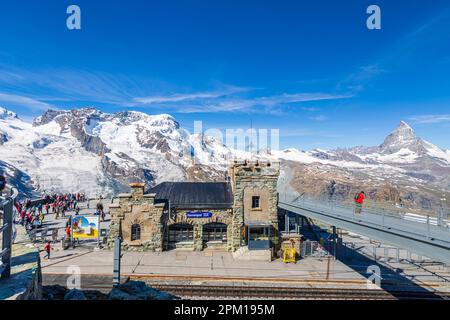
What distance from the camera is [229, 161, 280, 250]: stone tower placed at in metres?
30.2

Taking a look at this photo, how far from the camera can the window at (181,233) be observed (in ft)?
101

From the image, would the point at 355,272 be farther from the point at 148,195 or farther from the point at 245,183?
the point at 148,195

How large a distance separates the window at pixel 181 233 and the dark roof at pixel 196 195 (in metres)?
2.09

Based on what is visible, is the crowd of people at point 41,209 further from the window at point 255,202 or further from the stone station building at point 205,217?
the window at point 255,202

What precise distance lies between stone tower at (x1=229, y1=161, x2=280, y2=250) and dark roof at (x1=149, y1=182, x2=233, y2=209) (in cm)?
154

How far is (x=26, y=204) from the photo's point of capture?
134ft

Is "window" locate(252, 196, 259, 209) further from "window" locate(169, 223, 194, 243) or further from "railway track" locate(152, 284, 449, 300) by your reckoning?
"railway track" locate(152, 284, 449, 300)

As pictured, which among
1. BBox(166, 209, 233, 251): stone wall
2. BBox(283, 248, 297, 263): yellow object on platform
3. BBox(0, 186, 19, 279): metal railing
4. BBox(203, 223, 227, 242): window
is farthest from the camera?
BBox(203, 223, 227, 242): window

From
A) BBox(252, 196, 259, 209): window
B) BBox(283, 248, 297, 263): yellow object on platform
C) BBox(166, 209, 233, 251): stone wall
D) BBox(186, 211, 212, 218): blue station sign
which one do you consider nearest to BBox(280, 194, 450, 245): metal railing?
BBox(252, 196, 259, 209): window

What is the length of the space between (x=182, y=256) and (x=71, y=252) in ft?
33.9

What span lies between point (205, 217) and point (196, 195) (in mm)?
3144
